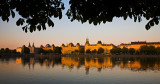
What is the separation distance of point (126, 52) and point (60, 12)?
118351 millimetres

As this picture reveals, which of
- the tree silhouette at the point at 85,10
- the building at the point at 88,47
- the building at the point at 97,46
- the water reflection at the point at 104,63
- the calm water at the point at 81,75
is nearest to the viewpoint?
the tree silhouette at the point at 85,10

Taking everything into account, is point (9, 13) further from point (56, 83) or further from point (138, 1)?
point (56, 83)

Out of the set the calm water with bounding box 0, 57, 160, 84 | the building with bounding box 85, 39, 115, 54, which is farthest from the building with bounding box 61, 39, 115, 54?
the calm water with bounding box 0, 57, 160, 84

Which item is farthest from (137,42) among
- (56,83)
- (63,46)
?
(56,83)

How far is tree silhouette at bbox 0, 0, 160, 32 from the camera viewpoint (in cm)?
452

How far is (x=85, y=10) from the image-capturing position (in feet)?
15.4

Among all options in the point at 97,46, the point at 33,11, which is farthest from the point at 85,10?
the point at 97,46

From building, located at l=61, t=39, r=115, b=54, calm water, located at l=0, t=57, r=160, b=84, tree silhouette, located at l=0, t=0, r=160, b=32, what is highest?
building, located at l=61, t=39, r=115, b=54

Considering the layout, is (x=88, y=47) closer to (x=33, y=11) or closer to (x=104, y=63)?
(x=104, y=63)

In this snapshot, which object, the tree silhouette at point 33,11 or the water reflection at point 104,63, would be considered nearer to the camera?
Answer: the tree silhouette at point 33,11

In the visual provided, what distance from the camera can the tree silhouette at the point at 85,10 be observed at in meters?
4.52

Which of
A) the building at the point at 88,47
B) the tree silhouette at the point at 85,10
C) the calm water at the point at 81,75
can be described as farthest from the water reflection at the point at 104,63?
the building at the point at 88,47

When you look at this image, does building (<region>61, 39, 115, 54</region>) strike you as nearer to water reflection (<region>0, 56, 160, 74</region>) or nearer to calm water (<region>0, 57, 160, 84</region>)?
water reflection (<region>0, 56, 160, 74</region>)

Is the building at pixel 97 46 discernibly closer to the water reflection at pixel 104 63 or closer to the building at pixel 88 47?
the building at pixel 88 47
